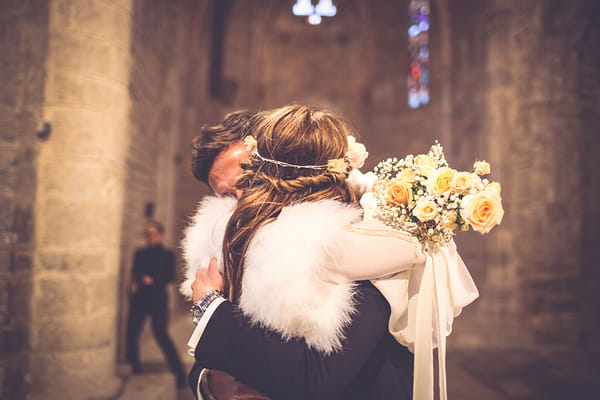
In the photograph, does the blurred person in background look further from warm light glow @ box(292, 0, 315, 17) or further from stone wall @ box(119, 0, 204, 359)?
warm light glow @ box(292, 0, 315, 17)

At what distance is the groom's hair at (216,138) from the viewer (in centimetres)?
136

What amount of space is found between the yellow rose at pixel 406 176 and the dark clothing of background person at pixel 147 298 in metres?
3.45

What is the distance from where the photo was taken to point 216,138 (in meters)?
1.37

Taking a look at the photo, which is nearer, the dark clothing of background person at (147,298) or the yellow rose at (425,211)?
the yellow rose at (425,211)

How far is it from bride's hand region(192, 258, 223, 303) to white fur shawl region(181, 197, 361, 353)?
0.13m

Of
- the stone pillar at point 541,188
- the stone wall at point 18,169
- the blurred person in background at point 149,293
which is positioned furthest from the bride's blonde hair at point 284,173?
the stone pillar at point 541,188

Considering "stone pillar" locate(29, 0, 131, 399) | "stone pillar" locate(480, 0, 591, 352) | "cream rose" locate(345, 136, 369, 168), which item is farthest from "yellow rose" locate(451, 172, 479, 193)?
"stone pillar" locate(480, 0, 591, 352)

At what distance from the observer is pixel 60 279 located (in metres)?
2.95

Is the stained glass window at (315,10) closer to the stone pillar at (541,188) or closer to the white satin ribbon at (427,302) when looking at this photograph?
the stone pillar at (541,188)

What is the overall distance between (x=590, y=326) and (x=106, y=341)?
6075 millimetres

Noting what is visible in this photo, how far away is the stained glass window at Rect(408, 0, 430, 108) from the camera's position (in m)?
11.4

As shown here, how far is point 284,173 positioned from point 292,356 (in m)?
0.49

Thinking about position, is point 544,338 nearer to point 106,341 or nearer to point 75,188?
point 106,341

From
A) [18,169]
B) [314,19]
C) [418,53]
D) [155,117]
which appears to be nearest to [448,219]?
[18,169]
